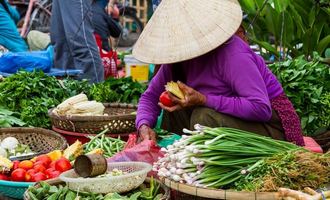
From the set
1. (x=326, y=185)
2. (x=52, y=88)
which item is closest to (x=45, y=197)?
(x=326, y=185)

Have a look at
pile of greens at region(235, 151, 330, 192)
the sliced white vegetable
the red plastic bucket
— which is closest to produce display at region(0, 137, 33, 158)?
the sliced white vegetable

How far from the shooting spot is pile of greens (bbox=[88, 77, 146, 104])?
16.9ft

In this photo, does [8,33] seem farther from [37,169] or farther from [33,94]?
[37,169]

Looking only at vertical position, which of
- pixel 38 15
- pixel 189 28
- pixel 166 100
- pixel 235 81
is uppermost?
pixel 189 28

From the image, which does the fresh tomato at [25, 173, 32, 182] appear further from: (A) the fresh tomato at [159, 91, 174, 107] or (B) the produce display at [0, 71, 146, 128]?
(B) the produce display at [0, 71, 146, 128]

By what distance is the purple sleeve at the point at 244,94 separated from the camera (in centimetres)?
319

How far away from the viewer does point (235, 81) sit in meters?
3.24

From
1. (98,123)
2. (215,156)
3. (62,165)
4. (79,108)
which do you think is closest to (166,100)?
(215,156)

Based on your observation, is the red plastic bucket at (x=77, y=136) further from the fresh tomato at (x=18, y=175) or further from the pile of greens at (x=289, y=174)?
the pile of greens at (x=289, y=174)

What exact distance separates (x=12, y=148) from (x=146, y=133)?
112 centimetres

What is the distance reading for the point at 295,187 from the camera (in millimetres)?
2695

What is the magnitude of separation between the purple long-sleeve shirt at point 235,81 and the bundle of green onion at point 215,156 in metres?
0.30

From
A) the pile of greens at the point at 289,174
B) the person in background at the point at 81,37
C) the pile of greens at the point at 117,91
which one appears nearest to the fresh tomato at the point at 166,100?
the pile of greens at the point at 289,174

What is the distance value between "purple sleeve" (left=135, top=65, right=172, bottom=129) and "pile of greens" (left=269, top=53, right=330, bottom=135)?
3.52ft
